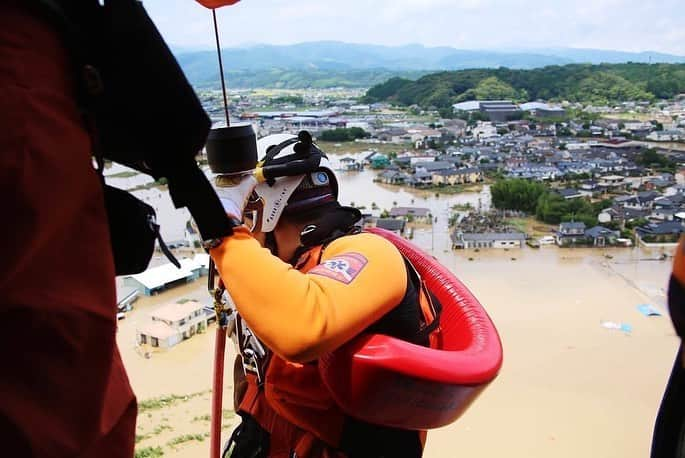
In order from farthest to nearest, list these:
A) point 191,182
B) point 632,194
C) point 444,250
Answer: point 632,194 < point 444,250 < point 191,182

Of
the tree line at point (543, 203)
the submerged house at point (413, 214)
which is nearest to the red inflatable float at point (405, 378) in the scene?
the submerged house at point (413, 214)

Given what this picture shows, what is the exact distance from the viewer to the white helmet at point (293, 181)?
5.30 feet

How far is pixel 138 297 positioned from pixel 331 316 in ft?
51.2

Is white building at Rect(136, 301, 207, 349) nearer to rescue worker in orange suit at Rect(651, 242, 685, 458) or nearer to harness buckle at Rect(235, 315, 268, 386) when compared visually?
harness buckle at Rect(235, 315, 268, 386)

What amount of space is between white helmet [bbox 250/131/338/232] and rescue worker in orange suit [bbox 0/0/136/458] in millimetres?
860

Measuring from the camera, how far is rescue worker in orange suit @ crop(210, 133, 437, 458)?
115 cm

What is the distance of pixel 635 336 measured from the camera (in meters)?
12.2

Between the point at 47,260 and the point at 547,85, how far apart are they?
69731 millimetres

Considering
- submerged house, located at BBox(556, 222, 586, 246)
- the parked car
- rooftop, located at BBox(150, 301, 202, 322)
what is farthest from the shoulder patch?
submerged house, located at BBox(556, 222, 586, 246)

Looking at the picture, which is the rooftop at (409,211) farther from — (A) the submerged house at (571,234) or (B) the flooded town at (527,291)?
(A) the submerged house at (571,234)

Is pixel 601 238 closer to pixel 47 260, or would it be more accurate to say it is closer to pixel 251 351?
pixel 251 351

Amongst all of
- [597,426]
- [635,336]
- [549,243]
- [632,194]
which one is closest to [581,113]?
[632,194]

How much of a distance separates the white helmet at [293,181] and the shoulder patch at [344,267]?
0.37 meters

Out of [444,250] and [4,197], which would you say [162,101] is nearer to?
[4,197]
